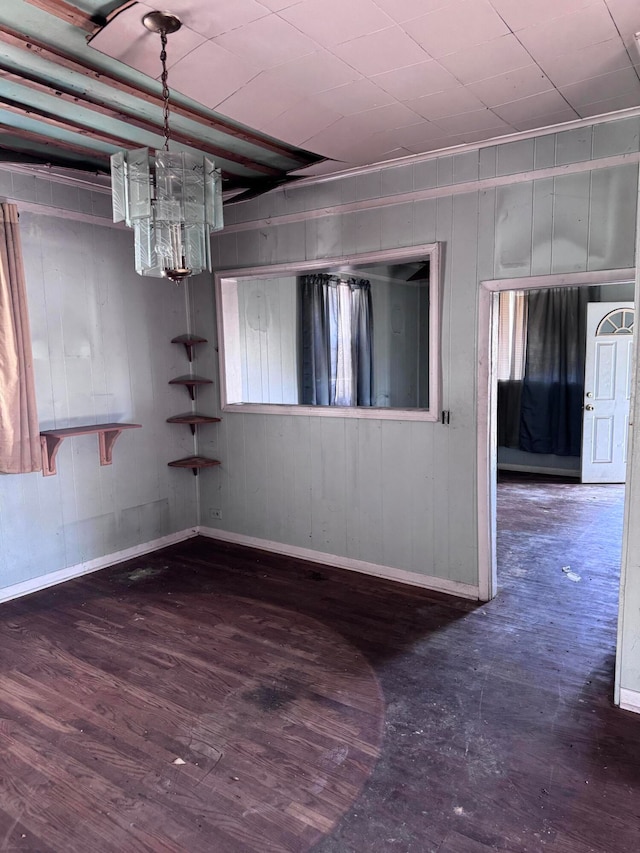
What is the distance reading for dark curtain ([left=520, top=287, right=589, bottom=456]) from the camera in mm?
6914

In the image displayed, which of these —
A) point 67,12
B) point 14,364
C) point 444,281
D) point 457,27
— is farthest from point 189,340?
point 457,27

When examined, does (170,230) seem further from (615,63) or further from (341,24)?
(615,63)

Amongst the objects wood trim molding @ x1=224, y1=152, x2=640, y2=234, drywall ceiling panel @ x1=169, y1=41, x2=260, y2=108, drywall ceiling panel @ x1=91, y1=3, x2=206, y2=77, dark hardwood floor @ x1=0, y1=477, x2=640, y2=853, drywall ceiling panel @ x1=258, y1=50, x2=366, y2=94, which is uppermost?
drywall ceiling panel @ x1=91, y1=3, x2=206, y2=77

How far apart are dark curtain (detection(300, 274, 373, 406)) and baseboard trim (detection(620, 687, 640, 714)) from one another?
3.24 metres

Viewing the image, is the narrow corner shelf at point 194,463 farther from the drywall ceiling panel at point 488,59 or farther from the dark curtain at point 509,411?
the dark curtain at point 509,411

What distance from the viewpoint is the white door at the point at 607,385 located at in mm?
6508

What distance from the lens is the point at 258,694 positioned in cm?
263

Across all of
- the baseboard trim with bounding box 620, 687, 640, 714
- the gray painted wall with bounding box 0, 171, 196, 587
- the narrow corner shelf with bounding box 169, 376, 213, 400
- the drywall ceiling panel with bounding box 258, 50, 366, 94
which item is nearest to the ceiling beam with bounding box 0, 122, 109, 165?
the gray painted wall with bounding box 0, 171, 196, 587

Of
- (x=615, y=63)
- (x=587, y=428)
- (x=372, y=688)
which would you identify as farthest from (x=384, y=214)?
(x=587, y=428)

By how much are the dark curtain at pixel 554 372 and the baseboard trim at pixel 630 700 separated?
15.9 feet

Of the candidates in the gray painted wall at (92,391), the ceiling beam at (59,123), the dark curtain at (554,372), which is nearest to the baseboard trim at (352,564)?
the gray painted wall at (92,391)

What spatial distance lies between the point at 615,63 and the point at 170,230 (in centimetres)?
196

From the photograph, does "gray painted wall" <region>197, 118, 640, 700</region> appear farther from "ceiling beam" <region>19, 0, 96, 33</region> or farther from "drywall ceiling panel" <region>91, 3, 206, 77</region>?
"ceiling beam" <region>19, 0, 96, 33</region>

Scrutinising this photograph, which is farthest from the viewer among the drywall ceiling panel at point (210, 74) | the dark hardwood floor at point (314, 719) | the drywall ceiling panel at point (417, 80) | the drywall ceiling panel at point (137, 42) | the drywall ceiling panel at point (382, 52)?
the drywall ceiling panel at point (417, 80)
